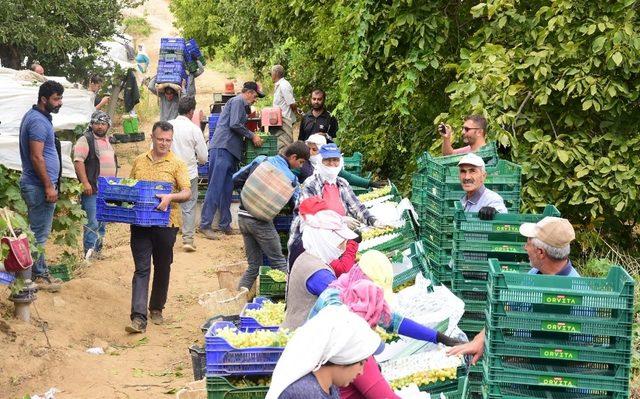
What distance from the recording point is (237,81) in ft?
118

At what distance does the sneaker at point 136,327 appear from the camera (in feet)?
32.9

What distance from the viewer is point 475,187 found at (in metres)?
8.16

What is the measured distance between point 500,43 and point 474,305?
4617 mm

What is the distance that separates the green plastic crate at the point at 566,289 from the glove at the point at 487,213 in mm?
1594

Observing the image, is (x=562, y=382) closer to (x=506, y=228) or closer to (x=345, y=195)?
(x=506, y=228)

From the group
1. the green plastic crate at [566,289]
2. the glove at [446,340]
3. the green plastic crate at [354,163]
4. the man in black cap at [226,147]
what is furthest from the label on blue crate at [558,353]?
the man in black cap at [226,147]

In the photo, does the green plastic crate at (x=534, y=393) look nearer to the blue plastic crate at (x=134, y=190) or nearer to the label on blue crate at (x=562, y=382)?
the label on blue crate at (x=562, y=382)

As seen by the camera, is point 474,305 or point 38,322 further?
point 38,322

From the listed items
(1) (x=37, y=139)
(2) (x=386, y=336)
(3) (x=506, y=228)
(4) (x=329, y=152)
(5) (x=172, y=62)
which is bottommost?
(2) (x=386, y=336)

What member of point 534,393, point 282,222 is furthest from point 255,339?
point 282,222

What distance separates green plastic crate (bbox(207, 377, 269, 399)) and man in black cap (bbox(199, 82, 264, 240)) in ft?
27.0

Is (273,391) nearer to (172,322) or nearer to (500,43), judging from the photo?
(172,322)

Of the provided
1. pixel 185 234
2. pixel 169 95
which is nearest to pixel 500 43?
pixel 185 234

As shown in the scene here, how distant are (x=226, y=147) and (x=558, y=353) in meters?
9.01
